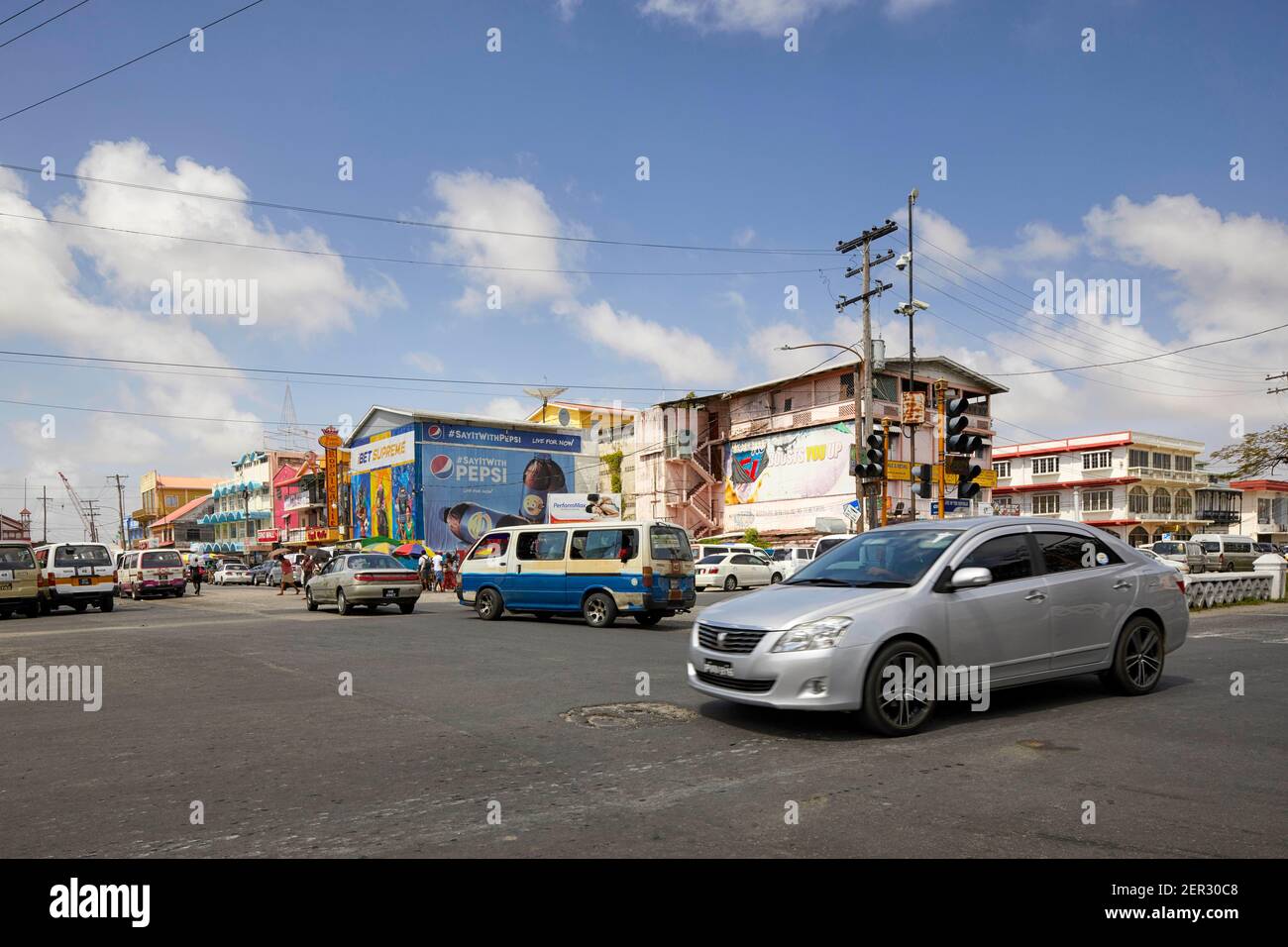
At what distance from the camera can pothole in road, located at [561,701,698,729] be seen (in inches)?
283

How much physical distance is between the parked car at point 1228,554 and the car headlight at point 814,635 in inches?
1734

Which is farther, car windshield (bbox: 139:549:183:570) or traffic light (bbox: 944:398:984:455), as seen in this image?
car windshield (bbox: 139:549:183:570)

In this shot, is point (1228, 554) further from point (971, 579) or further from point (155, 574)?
point (155, 574)

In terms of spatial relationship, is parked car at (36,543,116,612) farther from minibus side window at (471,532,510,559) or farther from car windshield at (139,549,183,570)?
minibus side window at (471,532,510,559)

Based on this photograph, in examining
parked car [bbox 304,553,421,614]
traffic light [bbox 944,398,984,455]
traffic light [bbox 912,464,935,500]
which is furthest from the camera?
parked car [bbox 304,553,421,614]

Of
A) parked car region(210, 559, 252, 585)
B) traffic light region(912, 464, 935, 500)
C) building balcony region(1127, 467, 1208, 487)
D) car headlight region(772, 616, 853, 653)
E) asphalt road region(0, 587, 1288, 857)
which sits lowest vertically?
parked car region(210, 559, 252, 585)

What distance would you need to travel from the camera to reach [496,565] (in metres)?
19.1

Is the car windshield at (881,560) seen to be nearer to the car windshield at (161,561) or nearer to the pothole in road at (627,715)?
the pothole in road at (627,715)

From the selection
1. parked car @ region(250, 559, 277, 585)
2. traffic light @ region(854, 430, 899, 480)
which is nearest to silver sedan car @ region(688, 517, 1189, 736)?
traffic light @ region(854, 430, 899, 480)

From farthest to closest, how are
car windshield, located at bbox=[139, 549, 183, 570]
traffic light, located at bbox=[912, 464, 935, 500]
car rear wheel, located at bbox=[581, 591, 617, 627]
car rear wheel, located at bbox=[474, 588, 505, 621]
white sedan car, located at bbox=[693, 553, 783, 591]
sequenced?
car windshield, located at bbox=[139, 549, 183, 570], white sedan car, located at bbox=[693, 553, 783, 591], car rear wheel, located at bbox=[474, 588, 505, 621], traffic light, located at bbox=[912, 464, 935, 500], car rear wheel, located at bbox=[581, 591, 617, 627]

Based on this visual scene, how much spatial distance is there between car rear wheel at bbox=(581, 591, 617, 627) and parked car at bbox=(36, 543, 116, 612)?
656 inches
